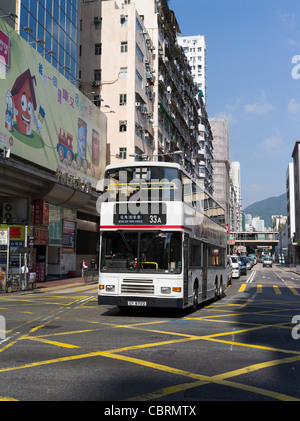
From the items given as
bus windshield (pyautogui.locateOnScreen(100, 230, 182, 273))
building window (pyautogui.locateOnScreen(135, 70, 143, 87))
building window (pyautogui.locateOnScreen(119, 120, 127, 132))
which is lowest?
bus windshield (pyautogui.locateOnScreen(100, 230, 182, 273))

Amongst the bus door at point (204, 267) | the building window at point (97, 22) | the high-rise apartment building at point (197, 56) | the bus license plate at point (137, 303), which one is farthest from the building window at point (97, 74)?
the high-rise apartment building at point (197, 56)

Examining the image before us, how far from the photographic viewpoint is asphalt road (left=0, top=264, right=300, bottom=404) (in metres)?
6.00

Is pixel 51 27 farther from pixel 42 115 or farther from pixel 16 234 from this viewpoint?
pixel 16 234

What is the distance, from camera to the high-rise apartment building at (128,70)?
50.9 meters

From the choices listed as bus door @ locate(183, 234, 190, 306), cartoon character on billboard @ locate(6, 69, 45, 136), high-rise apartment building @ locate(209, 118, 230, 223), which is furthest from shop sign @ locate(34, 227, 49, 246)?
high-rise apartment building @ locate(209, 118, 230, 223)

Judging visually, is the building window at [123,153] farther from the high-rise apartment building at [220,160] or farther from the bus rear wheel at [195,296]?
the high-rise apartment building at [220,160]

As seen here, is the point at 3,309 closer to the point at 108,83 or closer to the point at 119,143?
the point at 119,143

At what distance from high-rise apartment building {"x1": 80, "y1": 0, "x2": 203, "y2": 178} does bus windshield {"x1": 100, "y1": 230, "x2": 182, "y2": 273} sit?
32503 mm

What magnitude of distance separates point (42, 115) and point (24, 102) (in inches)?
106

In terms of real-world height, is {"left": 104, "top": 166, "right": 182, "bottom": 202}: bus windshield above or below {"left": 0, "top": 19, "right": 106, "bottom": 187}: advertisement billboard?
below

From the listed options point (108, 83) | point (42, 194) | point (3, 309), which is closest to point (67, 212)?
point (42, 194)

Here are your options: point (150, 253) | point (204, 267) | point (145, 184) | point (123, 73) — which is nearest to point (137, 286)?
point (150, 253)

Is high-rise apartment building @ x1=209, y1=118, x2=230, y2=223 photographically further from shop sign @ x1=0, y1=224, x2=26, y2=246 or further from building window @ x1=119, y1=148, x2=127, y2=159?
shop sign @ x1=0, y1=224, x2=26, y2=246

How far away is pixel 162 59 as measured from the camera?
61000mm
